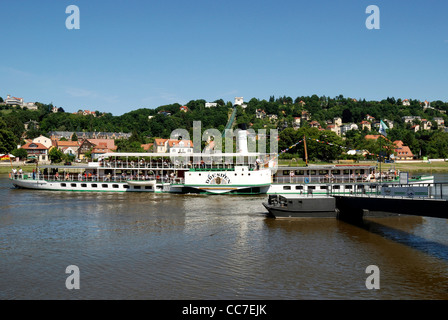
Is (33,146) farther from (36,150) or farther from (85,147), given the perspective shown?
(85,147)

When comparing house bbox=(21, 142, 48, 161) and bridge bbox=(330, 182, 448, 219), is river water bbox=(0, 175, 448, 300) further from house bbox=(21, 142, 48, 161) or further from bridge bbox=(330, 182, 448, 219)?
house bbox=(21, 142, 48, 161)

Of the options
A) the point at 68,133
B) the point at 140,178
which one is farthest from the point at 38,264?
the point at 68,133

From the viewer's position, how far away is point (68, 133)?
7200 inches

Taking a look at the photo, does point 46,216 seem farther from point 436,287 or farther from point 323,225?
point 436,287

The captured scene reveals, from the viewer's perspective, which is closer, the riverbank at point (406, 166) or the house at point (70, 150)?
the riverbank at point (406, 166)

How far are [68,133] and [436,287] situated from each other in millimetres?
184715

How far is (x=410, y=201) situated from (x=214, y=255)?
11.4m

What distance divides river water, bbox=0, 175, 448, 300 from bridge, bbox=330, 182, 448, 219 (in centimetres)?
194

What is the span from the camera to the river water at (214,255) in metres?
17.0

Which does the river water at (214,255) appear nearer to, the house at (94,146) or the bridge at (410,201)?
the bridge at (410,201)

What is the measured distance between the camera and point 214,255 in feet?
71.8

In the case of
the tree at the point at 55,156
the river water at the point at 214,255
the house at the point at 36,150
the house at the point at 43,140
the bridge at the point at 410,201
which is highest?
the house at the point at 43,140

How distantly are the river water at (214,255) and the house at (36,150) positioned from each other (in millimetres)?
103354

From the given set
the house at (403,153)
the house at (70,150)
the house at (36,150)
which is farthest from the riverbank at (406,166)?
the house at (70,150)
